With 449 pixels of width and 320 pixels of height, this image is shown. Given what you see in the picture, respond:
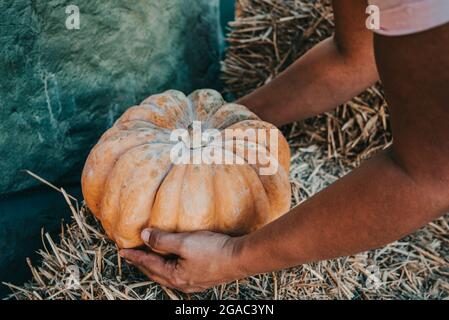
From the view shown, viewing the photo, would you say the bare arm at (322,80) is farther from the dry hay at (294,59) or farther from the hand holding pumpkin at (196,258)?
the hand holding pumpkin at (196,258)

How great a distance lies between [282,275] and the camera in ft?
5.73

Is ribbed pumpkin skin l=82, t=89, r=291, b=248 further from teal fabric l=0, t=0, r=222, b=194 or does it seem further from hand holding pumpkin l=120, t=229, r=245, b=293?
teal fabric l=0, t=0, r=222, b=194

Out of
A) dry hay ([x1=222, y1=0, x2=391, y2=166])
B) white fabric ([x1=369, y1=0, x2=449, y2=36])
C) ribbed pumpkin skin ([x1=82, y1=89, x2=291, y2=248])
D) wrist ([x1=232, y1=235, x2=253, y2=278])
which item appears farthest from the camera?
dry hay ([x1=222, y1=0, x2=391, y2=166])

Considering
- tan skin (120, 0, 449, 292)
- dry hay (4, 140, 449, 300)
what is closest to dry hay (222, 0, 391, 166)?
dry hay (4, 140, 449, 300)

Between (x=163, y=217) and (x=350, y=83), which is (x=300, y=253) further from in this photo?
(x=350, y=83)

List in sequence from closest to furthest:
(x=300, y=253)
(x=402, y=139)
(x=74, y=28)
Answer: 1. (x=402, y=139)
2. (x=300, y=253)
3. (x=74, y=28)

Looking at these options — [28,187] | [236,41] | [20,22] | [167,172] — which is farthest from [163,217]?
[236,41]

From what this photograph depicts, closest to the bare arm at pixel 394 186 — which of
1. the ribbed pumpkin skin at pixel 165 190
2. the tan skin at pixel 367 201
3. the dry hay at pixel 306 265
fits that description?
the tan skin at pixel 367 201

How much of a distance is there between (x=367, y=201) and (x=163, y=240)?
21.6 inches

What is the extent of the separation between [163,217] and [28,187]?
63cm

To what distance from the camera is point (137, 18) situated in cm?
214

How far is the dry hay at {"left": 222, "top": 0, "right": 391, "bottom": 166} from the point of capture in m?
2.46

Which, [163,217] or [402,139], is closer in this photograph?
[402,139]

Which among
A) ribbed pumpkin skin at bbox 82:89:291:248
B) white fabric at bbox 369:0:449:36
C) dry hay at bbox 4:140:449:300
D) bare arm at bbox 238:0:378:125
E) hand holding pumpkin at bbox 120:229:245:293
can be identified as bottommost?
dry hay at bbox 4:140:449:300
